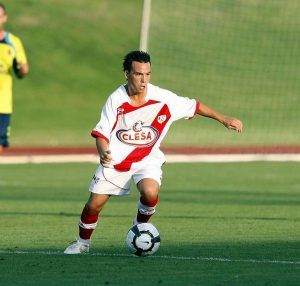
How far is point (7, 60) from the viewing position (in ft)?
51.6

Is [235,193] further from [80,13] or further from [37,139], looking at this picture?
[80,13]

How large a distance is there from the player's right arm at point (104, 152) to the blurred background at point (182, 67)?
16.4 m

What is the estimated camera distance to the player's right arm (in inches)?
348

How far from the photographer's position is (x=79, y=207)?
13719 mm

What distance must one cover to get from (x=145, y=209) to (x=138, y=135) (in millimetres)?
664

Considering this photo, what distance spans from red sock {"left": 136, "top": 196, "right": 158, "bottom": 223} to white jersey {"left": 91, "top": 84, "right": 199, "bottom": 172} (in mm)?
344

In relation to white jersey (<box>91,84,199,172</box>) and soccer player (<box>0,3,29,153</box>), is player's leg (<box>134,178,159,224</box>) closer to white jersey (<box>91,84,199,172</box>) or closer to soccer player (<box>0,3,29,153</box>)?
white jersey (<box>91,84,199,172</box>)

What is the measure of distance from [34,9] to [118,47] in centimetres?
425

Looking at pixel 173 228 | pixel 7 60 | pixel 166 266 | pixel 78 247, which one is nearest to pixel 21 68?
pixel 7 60

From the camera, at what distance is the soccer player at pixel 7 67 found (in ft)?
51.1

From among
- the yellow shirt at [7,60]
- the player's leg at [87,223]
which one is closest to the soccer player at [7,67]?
the yellow shirt at [7,60]

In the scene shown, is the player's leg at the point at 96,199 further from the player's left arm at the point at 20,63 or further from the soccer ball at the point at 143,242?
the player's left arm at the point at 20,63

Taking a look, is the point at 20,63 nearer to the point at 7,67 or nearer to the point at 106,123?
the point at 7,67

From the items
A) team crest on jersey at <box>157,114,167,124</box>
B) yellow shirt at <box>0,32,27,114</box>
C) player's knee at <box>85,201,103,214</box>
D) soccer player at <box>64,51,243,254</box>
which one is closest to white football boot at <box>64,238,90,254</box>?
soccer player at <box>64,51,243,254</box>
